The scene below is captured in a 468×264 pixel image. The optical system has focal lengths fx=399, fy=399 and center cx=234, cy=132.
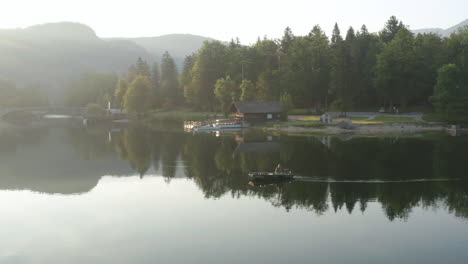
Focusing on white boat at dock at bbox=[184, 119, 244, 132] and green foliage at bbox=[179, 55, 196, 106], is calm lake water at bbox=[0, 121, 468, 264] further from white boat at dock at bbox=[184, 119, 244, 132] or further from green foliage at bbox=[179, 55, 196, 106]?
green foliage at bbox=[179, 55, 196, 106]

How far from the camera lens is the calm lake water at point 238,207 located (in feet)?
81.4

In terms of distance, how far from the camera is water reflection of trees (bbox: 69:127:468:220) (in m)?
34.5

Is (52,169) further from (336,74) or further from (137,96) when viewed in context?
(137,96)

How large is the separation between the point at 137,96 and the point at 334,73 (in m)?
72.2

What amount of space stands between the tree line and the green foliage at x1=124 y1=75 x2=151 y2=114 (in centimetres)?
35

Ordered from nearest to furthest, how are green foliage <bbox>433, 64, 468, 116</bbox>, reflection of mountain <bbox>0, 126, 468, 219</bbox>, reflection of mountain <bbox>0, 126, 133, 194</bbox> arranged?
1. reflection of mountain <bbox>0, 126, 468, 219</bbox>
2. reflection of mountain <bbox>0, 126, 133, 194</bbox>
3. green foliage <bbox>433, 64, 468, 116</bbox>

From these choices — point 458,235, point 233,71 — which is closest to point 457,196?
point 458,235

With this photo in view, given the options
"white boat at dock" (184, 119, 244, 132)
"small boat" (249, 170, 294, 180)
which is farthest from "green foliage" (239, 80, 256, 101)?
"small boat" (249, 170, 294, 180)

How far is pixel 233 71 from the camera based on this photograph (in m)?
138

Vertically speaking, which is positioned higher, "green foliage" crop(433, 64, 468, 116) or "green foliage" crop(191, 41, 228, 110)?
"green foliage" crop(191, 41, 228, 110)

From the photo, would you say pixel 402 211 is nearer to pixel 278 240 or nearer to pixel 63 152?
pixel 278 240

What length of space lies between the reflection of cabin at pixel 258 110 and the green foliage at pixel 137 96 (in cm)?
5246

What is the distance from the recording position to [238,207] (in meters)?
33.6

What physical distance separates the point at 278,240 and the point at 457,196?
1897 cm
